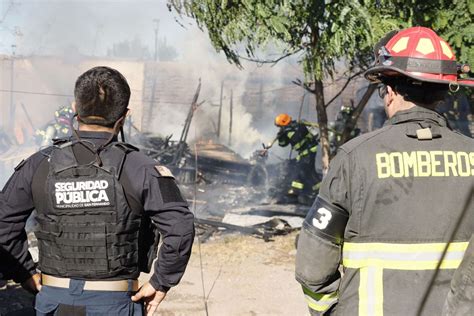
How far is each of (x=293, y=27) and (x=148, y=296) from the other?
4678 mm

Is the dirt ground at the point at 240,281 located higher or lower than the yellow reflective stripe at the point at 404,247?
lower

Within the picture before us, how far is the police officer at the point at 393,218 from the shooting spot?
1892 mm

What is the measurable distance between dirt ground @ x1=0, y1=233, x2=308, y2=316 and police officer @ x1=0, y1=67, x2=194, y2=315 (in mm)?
1678

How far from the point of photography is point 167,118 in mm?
25062

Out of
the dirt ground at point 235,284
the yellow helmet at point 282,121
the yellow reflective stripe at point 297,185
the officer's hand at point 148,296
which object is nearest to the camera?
the officer's hand at point 148,296

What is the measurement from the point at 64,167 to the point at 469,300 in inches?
66.5

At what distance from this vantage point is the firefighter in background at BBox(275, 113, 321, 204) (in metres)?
10.3

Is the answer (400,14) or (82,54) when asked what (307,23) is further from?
(82,54)

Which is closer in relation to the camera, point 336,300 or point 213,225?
point 336,300

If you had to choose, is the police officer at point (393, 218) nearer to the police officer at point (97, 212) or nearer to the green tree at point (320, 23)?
the police officer at point (97, 212)

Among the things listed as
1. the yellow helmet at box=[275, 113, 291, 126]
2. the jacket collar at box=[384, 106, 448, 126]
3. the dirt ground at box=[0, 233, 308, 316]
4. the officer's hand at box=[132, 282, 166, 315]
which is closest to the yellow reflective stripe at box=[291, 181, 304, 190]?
the yellow helmet at box=[275, 113, 291, 126]

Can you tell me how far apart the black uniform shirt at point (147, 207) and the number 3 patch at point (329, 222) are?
696 mm

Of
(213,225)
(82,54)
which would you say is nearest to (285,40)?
(213,225)

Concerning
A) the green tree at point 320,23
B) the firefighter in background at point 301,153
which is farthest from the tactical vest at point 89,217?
the firefighter in background at point 301,153
